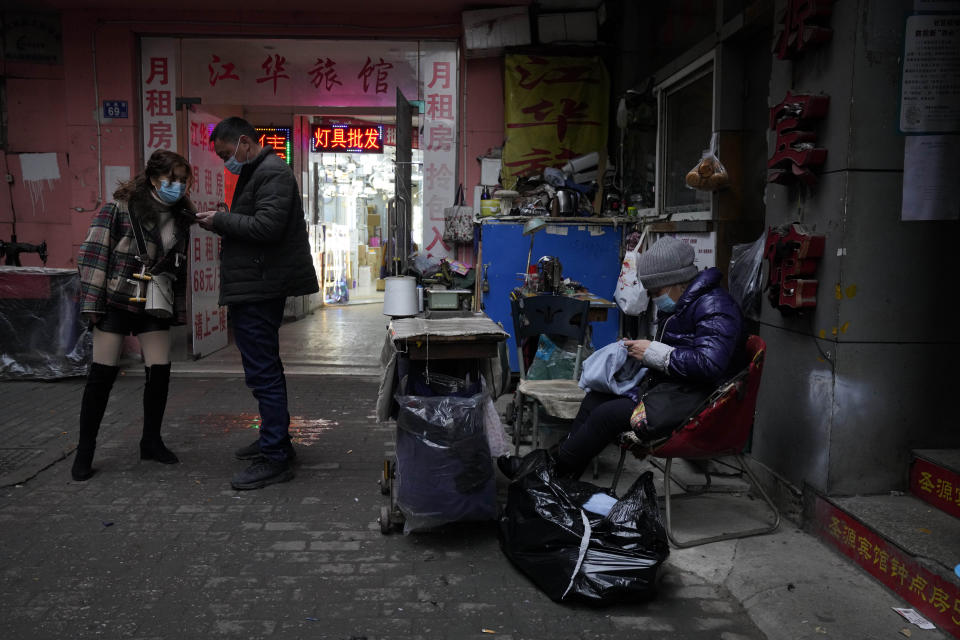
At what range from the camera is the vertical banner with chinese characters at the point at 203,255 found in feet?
25.6

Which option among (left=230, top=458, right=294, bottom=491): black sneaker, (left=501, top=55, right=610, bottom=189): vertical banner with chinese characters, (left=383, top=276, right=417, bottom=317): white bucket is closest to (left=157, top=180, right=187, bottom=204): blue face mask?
(left=383, top=276, right=417, bottom=317): white bucket

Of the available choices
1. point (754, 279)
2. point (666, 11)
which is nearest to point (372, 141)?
point (666, 11)

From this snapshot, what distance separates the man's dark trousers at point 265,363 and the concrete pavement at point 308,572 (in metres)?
0.30

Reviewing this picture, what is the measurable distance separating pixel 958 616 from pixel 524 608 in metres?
1.58

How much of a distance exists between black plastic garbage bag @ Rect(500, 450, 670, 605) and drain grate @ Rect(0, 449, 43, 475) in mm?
3266

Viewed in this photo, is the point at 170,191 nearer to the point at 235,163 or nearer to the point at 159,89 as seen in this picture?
the point at 235,163

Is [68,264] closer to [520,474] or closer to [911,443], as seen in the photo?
[520,474]

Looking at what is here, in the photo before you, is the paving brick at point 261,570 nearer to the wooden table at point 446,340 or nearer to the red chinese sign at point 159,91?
the wooden table at point 446,340

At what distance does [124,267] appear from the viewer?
4.26 metres

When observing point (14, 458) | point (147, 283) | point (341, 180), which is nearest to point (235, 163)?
point (147, 283)

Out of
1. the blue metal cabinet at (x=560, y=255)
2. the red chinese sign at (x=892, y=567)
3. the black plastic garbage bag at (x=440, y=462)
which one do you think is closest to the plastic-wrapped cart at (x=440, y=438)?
the black plastic garbage bag at (x=440, y=462)

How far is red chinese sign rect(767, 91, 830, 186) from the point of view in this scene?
346 cm

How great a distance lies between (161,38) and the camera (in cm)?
789

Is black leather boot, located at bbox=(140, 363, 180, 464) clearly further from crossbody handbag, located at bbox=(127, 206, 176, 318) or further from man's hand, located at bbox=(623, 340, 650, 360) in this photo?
man's hand, located at bbox=(623, 340, 650, 360)
